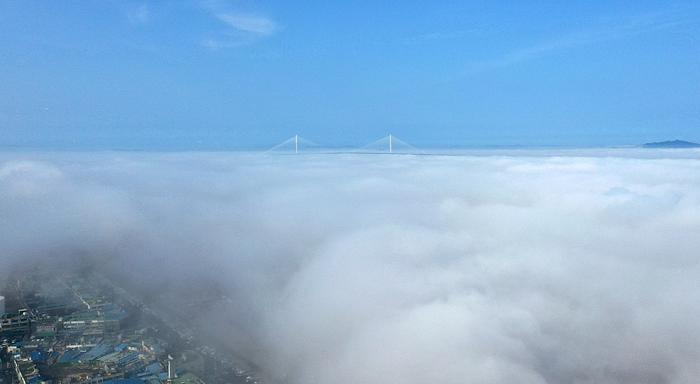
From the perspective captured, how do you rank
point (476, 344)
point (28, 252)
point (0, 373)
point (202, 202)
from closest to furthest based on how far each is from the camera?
point (476, 344) < point (0, 373) < point (28, 252) < point (202, 202)

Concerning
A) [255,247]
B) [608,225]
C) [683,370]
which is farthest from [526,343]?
[255,247]

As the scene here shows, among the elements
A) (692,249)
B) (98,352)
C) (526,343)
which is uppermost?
(692,249)

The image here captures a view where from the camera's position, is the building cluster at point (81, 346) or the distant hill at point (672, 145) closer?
the building cluster at point (81, 346)

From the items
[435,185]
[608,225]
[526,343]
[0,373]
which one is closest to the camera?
[526,343]

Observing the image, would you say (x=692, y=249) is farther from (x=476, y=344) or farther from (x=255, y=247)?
(x=255, y=247)

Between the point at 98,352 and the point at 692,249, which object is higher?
the point at 692,249

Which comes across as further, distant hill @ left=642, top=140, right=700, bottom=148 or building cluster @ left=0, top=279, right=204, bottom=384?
distant hill @ left=642, top=140, right=700, bottom=148

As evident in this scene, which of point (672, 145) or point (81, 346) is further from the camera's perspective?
point (672, 145)

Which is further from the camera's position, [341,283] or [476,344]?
[341,283]
